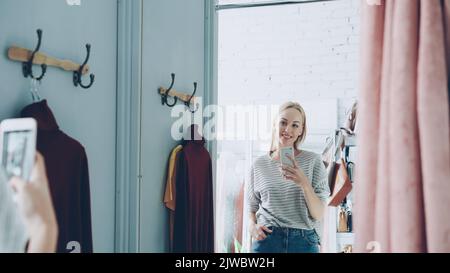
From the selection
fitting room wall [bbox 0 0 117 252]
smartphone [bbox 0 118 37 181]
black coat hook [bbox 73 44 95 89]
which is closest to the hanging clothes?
fitting room wall [bbox 0 0 117 252]

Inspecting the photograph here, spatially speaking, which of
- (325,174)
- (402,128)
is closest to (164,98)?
(325,174)

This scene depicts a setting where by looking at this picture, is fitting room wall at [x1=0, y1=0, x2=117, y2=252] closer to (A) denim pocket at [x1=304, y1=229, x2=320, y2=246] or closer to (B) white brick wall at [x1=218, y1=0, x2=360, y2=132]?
(B) white brick wall at [x1=218, y1=0, x2=360, y2=132]

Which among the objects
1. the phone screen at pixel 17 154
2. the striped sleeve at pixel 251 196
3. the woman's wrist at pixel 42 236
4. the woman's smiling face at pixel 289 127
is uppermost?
the woman's smiling face at pixel 289 127

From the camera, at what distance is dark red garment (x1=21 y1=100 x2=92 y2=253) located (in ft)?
2.10

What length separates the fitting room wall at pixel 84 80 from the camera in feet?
2.05

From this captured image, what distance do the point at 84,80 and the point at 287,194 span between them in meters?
0.42

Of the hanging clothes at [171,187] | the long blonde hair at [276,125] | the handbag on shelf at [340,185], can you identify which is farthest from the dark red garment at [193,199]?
the handbag on shelf at [340,185]

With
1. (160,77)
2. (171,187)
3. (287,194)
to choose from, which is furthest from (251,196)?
(160,77)

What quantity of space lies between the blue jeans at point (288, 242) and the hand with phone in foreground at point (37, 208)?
366 mm

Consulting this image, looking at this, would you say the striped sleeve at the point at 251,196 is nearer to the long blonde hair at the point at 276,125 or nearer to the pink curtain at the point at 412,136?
the long blonde hair at the point at 276,125

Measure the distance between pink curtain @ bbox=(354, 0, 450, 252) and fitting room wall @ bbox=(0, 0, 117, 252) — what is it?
1.48 ft

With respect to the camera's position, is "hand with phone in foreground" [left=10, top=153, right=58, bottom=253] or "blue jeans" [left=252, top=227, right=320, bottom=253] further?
"blue jeans" [left=252, top=227, right=320, bottom=253]
